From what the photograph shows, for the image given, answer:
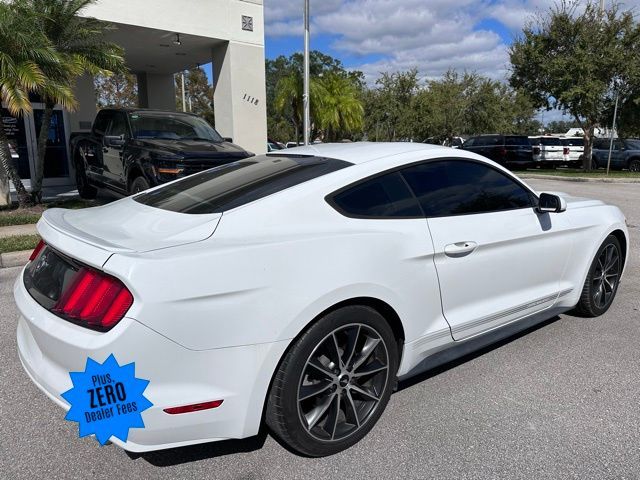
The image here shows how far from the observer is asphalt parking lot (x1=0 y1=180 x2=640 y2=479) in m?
2.58

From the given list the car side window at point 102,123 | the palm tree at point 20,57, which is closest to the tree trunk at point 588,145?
the car side window at point 102,123

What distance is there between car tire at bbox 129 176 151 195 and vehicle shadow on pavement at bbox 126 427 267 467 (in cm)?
626

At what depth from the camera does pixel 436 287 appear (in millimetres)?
2982

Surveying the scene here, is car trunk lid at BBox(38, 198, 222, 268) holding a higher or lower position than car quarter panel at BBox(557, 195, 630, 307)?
higher

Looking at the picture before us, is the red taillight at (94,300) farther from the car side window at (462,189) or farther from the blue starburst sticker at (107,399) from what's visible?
the car side window at (462,189)

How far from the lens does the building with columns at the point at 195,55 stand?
13.4m

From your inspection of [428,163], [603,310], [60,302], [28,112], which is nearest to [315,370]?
[60,302]

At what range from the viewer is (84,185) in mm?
11594

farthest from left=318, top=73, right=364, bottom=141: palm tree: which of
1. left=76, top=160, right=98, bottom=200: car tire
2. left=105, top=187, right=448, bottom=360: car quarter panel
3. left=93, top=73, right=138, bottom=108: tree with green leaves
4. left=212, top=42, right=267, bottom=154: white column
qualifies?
left=105, top=187, right=448, bottom=360: car quarter panel

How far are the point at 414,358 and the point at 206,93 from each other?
52.0m

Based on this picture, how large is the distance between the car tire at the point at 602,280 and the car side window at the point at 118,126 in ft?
25.1

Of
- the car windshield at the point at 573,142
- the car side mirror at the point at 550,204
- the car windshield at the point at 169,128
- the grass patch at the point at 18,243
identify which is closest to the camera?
the car side mirror at the point at 550,204

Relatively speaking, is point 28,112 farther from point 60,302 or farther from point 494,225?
point 494,225

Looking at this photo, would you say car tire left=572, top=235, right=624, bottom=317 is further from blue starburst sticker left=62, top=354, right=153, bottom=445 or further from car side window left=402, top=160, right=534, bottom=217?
blue starburst sticker left=62, top=354, right=153, bottom=445
